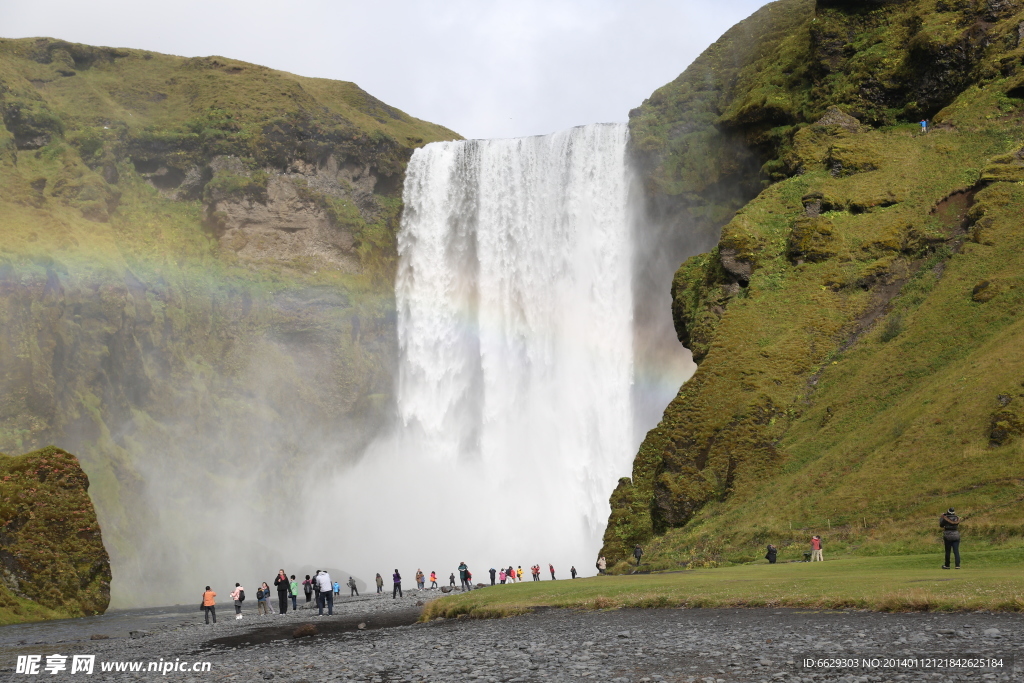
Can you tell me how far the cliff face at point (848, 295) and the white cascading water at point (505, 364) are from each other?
314 inches

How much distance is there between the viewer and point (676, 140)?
209 feet

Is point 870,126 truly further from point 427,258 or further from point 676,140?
point 427,258

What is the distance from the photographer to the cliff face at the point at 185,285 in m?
66.7

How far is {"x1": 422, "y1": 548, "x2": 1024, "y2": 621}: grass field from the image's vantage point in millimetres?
15969

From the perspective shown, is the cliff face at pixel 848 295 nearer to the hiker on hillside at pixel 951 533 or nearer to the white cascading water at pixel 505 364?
the hiker on hillside at pixel 951 533

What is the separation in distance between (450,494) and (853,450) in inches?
1748

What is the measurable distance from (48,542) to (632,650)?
3861 centimetres

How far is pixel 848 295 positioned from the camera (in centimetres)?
4259

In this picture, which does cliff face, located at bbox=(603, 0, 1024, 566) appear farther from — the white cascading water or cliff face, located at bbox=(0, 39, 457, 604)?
cliff face, located at bbox=(0, 39, 457, 604)

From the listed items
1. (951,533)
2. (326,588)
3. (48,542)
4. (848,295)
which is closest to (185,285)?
(48,542)

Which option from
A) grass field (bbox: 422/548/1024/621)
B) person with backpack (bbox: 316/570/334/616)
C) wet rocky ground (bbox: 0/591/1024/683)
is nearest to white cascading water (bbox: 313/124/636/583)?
person with backpack (bbox: 316/570/334/616)

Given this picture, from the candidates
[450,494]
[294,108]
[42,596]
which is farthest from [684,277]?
[294,108]

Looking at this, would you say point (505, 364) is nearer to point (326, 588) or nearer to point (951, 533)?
point (326, 588)

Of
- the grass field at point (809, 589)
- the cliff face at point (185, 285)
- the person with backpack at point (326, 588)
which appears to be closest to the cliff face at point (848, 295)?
the grass field at point (809, 589)
